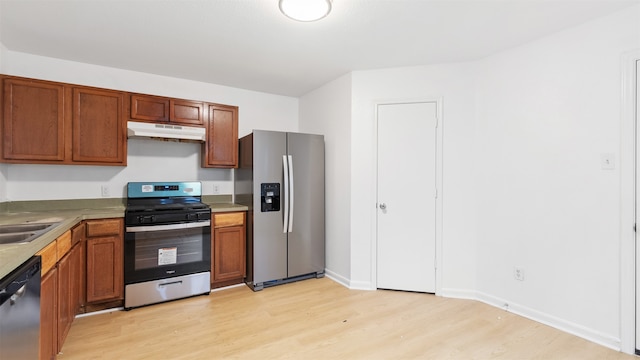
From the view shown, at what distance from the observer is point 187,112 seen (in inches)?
127

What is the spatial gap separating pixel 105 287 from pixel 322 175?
244cm

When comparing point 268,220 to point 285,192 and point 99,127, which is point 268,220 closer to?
point 285,192

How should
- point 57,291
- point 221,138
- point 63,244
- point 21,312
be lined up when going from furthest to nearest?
point 221,138 → point 63,244 → point 57,291 → point 21,312

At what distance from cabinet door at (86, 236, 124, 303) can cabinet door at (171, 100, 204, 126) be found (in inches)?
53.5

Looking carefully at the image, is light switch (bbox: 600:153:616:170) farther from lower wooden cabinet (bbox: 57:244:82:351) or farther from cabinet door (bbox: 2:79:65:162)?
cabinet door (bbox: 2:79:65:162)

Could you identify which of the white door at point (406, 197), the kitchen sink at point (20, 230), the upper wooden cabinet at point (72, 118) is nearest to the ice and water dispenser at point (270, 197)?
the upper wooden cabinet at point (72, 118)

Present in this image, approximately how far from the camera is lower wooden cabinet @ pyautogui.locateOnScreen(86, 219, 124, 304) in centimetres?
252

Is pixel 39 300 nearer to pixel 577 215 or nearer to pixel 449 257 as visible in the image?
pixel 449 257

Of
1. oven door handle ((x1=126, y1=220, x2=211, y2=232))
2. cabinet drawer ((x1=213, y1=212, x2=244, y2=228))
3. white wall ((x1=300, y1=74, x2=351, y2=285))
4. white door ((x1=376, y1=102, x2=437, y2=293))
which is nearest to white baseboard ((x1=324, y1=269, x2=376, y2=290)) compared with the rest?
white wall ((x1=300, y1=74, x2=351, y2=285))

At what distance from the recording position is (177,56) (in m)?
2.83

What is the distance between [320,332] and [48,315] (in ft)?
5.79

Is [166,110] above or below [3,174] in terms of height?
above

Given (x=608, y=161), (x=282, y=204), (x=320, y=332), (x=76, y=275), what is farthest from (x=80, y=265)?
(x=608, y=161)

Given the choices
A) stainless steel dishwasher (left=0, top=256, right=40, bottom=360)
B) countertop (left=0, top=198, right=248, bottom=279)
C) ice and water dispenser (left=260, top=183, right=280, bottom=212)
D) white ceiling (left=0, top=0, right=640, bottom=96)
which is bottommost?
stainless steel dishwasher (left=0, top=256, right=40, bottom=360)
